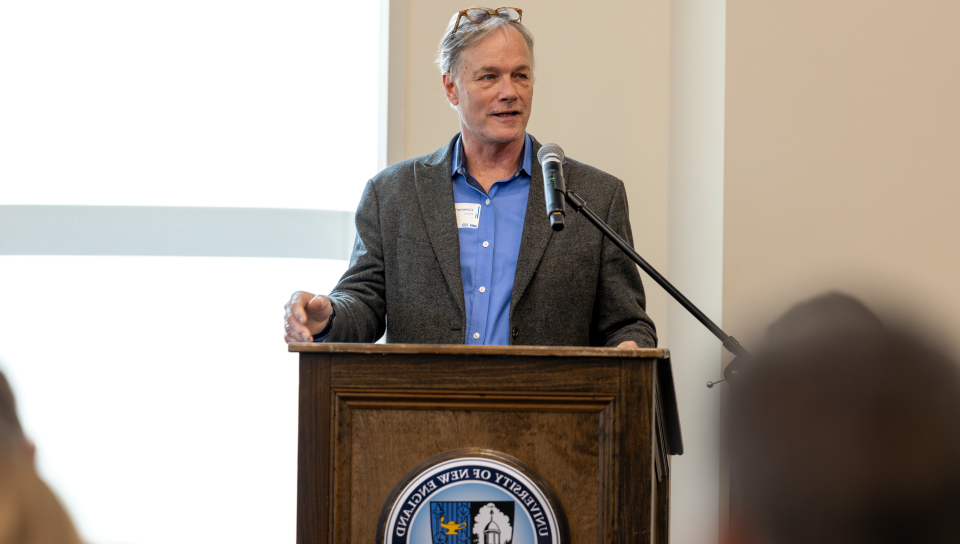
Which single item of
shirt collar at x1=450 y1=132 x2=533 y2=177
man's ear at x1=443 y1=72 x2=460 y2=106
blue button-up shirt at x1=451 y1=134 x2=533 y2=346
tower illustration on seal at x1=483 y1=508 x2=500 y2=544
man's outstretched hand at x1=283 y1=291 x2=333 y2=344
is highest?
man's ear at x1=443 y1=72 x2=460 y2=106

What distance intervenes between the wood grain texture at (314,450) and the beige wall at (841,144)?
1.75 meters

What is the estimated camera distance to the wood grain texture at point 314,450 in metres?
1.21

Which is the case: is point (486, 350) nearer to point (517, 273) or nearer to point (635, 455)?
point (635, 455)

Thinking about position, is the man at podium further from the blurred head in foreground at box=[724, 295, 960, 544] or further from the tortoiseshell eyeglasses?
the blurred head in foreground at box=[724, 295, 960, 544]

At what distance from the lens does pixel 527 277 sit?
2.01 metres

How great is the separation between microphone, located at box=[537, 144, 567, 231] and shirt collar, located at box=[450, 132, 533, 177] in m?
0.60

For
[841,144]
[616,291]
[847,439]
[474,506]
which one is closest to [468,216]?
[616,291]

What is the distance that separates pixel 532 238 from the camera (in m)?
2.05

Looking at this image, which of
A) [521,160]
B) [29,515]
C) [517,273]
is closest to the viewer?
[29,515]

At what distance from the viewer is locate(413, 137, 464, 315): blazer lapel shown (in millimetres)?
2027

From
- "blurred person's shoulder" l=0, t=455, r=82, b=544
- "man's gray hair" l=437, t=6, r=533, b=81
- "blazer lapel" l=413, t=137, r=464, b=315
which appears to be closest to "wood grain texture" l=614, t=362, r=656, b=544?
"blurred person's shoulder" l=0, t=455, r=82, b=544

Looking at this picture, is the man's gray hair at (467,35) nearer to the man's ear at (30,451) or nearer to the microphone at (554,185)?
the microphone at (554,185)

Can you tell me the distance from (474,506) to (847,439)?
0.75 metres

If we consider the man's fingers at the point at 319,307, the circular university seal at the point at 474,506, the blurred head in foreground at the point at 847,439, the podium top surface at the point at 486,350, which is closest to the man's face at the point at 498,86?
the man's fingers at the point at 319,307
